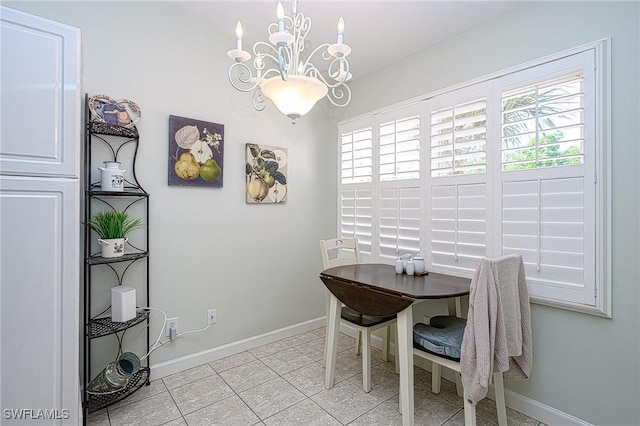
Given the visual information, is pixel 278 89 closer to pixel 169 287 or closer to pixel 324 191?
pixel 169 287

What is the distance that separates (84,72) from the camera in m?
1.95

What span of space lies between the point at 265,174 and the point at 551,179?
2.15 meters

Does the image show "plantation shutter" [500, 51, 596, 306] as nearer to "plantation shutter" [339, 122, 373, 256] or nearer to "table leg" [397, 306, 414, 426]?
"table leg" [397, 306, 414, 426]

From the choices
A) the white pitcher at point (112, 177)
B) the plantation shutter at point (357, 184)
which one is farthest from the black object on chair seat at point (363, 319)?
the white pitcher at point (112, 177)

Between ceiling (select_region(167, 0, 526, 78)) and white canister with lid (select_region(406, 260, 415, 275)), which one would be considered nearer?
ceiling (select_region(167, 0, 526, 78))

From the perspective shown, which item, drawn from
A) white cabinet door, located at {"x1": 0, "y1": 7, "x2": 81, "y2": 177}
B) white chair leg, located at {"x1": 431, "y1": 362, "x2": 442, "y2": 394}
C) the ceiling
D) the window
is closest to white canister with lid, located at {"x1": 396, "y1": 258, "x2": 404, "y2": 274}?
the window

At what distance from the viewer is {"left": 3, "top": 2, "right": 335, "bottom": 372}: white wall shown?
207 centimetres

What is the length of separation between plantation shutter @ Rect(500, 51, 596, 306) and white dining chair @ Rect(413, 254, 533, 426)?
0.75 feet

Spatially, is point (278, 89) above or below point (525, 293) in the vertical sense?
above

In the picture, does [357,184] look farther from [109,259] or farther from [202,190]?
[109,259]

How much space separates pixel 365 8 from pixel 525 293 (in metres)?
2.09

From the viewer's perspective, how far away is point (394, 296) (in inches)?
70.5

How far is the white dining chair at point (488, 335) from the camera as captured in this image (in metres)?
1.49

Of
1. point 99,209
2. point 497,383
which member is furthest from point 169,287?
point 497,383
